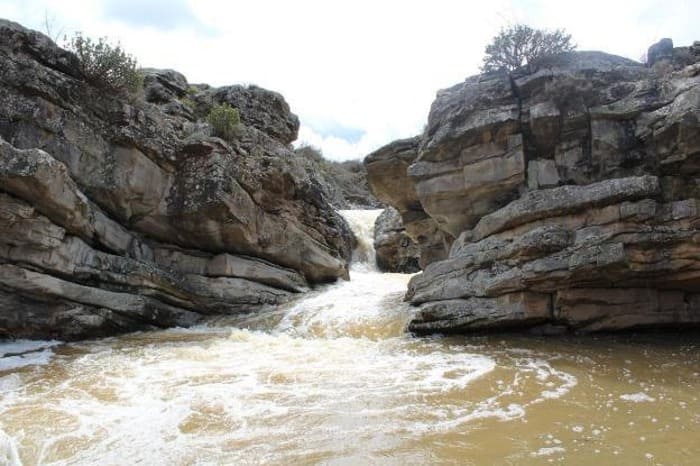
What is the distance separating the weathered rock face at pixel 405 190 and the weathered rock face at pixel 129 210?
9.25 feet

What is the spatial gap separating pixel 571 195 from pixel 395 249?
46.7 ft

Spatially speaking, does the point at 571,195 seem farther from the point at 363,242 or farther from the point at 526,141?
the point at 363,242

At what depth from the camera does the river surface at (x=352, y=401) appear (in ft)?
16.8

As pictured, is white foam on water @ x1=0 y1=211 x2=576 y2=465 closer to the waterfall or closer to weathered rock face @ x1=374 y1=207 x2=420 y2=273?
the waterfall

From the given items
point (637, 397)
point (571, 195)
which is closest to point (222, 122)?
point (571, 195)

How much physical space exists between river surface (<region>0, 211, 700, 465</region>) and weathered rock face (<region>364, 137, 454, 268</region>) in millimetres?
7319

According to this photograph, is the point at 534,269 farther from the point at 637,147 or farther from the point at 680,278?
the point at 637,147

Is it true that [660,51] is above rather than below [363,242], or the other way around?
above

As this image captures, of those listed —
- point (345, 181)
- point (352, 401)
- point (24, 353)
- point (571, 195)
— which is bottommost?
point (352, 401)

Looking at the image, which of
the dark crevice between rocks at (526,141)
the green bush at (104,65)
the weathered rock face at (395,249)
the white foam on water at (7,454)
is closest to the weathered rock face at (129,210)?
the green bush at (104,65)

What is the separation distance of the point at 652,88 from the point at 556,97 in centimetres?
212

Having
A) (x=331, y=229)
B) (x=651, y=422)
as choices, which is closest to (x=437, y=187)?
(x=331, y=229)

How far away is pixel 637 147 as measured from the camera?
11602mm

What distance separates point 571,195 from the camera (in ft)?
37.7
